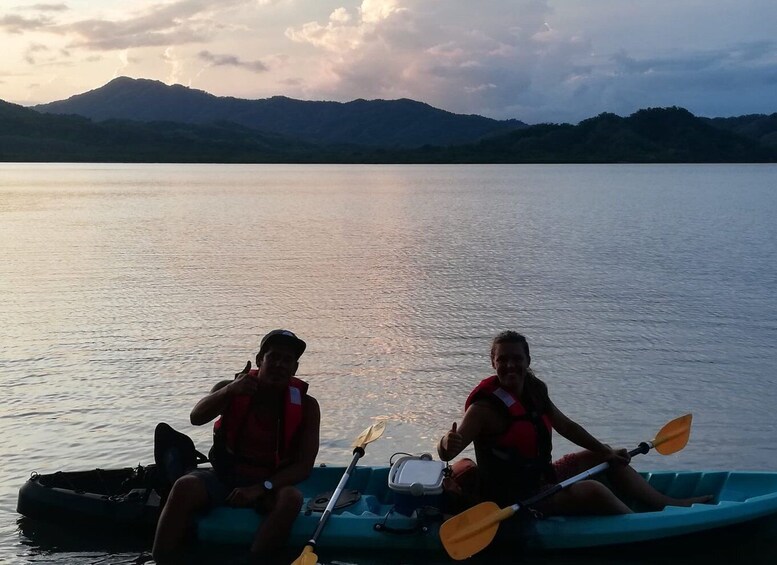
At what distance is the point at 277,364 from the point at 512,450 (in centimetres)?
171

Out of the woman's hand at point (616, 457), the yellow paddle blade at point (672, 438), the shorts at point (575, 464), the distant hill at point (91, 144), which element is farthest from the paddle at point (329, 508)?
the distant hill at point (91, 144)

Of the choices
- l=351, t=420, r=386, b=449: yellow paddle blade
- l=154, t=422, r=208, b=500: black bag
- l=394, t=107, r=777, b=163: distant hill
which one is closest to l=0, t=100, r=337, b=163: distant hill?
l=394, t=107, r=777, b=163: distant hill

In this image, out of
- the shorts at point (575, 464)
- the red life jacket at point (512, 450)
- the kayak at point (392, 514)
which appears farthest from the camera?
the shorts at point (575, 464)

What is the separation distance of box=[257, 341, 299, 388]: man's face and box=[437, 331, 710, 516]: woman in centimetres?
113

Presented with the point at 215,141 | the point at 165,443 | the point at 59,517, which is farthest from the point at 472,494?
the point at 215,141

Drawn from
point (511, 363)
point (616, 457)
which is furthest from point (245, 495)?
point (616, 457)

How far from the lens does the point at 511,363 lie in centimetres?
605

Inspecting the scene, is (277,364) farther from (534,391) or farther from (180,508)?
(534,391)

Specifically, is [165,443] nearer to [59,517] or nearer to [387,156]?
[59,517]

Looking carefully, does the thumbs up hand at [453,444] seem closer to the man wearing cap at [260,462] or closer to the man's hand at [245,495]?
the man wearing cap at [260,462]

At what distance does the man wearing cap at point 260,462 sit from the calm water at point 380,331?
59 cm

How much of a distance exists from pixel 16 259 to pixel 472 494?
65.2 feet

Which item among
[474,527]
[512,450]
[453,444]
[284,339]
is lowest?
[474,527]

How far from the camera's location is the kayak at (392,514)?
6285 millimetres
